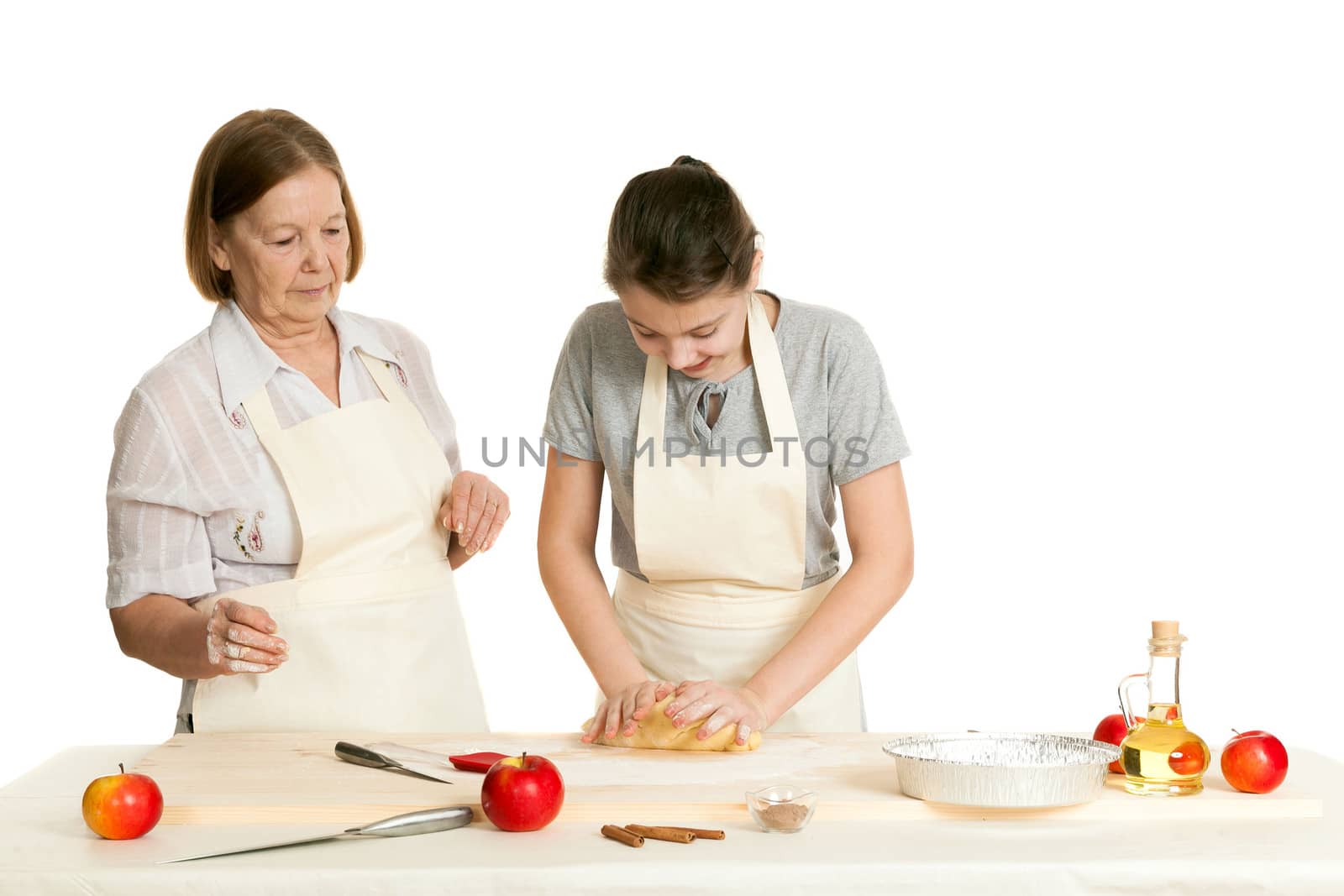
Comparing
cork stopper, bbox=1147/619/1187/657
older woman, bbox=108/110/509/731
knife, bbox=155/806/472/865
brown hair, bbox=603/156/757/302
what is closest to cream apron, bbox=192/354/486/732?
older woman, bbox=108/110/509/731

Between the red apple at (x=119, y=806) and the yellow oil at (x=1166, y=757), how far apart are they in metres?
1.26

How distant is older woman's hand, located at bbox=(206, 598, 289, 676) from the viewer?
6.85ft

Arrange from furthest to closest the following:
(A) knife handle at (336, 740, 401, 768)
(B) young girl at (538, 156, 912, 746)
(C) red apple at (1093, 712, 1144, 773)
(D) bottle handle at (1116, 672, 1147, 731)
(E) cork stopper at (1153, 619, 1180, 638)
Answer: (B) young girl at (538, 156, 912, 746), (C) red apple at (1093, 712, 1144, 773), (A) knife handle at (336, 740, 401, 768), (D) bottle handle at (1116, 672, 1147, 731), (E) cork stopper at (1153, 619, 1180, 638)

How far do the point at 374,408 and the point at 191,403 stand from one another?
0.33m

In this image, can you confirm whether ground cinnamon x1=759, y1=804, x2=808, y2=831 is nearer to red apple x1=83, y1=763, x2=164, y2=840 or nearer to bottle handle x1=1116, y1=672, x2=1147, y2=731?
bottle handle x1=1116, y1=672, x2=1147, y2=731

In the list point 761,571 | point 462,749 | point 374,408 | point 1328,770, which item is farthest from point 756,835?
point 374,408

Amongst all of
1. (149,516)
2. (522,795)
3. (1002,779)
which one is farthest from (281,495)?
(1002,779)

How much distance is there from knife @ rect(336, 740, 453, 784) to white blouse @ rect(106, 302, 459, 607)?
1.51 ft

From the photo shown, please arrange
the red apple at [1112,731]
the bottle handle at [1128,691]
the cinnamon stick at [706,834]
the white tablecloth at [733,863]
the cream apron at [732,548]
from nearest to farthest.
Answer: the white tablecloth at [733,863], the cinnamon stick at [706,834], the bottle handle at [1128,691], the red apple at [1112,731], the cream apron at [732,548]

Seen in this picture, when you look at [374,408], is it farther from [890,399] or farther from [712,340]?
[890,399]

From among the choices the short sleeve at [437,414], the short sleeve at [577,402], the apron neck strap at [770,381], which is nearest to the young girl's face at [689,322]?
the apron neck strap at [770,381]

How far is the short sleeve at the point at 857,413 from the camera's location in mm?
2328

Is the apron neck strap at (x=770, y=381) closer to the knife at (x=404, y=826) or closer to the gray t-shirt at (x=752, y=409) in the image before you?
the gray t-shirt at (x=752, y=409)

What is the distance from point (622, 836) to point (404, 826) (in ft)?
Answer: 0.88
